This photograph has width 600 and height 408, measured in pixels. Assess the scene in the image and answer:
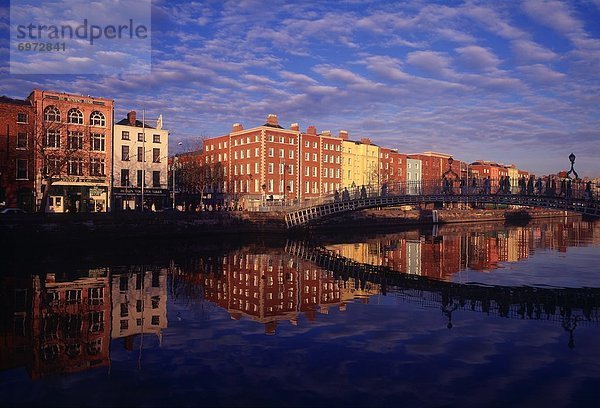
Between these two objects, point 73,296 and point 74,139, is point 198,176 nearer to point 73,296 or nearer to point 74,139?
point 74,139

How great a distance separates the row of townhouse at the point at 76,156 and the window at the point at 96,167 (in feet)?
0.36

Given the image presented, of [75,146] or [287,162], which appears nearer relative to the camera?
[75,146]

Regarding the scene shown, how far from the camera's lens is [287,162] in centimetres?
8031

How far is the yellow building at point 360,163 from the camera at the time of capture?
304 feet

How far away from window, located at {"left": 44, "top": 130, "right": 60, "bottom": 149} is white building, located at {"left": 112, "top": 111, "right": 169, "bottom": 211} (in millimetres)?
8182

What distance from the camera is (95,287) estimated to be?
74.3 feet

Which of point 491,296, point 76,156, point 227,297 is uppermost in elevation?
point 76,156

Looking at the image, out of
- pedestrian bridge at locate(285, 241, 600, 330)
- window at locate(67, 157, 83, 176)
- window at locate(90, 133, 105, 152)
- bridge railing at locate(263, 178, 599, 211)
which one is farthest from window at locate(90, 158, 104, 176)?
pedestrian bridge at locate(285, 241, 600, 330)

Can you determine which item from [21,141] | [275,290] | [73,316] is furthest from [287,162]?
[73,316]

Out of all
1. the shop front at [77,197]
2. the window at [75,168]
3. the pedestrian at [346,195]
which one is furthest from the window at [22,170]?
the pedestrian at [346,195]

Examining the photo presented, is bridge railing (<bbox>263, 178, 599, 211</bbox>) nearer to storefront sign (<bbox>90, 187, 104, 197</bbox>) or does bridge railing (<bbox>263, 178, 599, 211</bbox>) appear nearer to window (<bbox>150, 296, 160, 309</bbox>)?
storefront sign (<bbox>90, 187, 104, 197</bbox>)

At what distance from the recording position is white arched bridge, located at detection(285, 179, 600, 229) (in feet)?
119

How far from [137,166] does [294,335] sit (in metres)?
50.4

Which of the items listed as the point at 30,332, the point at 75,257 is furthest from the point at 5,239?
the point at 30,332
